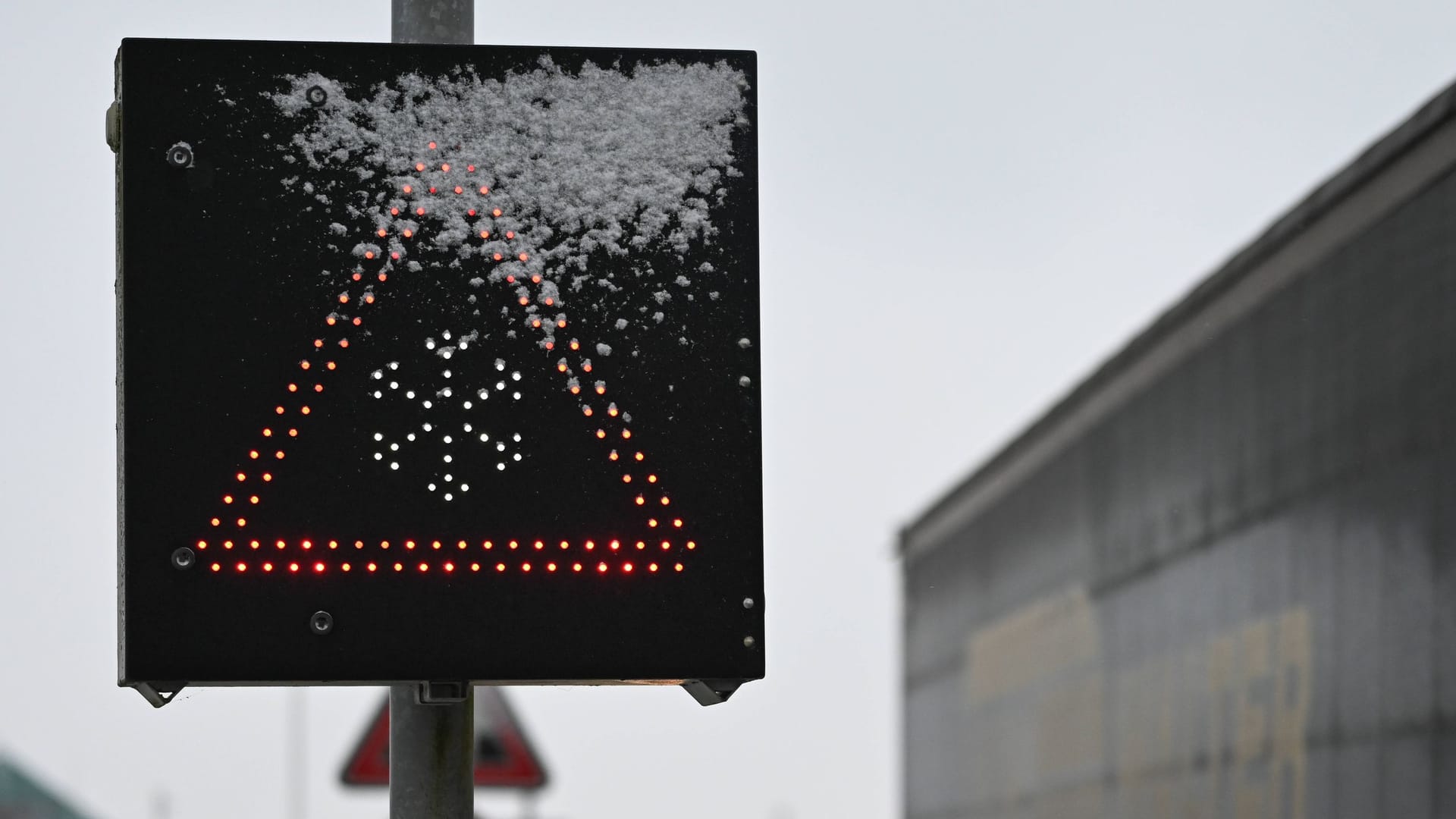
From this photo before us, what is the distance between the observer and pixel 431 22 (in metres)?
3.23

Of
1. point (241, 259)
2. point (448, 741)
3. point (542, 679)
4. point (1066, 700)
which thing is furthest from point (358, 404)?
point (1066, 700)

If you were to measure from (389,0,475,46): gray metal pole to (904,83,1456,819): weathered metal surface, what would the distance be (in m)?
3.79

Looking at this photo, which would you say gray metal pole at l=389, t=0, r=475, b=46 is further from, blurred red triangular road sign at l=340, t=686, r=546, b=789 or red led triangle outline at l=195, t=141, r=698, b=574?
blurred red triangular road sign at l=340, t=686, r=546, b=789

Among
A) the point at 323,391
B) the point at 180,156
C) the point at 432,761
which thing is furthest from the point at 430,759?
the point at 180,156

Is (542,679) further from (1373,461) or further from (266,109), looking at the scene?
(1373,461)

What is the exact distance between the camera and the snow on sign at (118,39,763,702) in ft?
8.81

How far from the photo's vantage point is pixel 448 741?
10.2ft

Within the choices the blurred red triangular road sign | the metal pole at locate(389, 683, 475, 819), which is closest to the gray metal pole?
the metal pole at locate(389, 683, 475, 819)

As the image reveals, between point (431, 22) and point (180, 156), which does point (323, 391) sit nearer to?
point (180, 156)

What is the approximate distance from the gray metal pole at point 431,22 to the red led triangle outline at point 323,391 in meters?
0.50

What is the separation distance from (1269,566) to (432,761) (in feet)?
17.1

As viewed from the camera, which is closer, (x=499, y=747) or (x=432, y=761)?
(x=432, y=761)

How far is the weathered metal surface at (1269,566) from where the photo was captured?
6.34m

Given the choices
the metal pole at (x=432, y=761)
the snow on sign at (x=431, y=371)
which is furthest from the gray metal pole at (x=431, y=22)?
the metal pole at (x=432, y=761)
